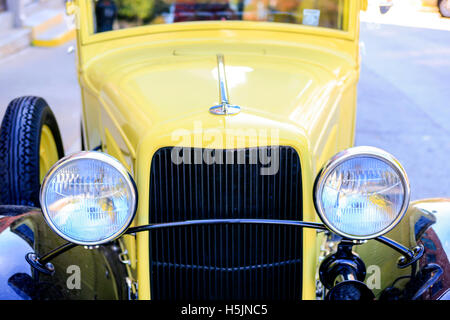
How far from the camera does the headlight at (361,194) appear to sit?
1478 mm

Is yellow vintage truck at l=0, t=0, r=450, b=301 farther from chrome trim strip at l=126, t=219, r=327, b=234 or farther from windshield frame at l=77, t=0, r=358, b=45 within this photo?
windshield frame at l=77, t=0, r=358, b=45

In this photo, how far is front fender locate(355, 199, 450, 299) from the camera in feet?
5.70

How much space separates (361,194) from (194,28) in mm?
1344

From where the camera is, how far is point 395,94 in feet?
21.0

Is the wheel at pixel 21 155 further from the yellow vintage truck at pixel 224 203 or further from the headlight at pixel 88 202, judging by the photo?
the headlight at pixel 88 202

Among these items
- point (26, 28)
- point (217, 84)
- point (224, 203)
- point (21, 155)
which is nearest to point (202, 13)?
point (217, 84)

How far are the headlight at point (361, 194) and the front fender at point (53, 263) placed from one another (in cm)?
83

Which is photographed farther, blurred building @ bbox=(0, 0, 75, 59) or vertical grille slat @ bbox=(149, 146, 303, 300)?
blurred building @ bbox=(0, 0, 75, 59)

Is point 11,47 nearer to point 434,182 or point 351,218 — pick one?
point 434,182

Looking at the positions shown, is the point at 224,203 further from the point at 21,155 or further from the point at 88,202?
the point at 21,155

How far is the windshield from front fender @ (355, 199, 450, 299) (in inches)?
39.2

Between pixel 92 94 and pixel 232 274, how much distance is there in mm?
1060

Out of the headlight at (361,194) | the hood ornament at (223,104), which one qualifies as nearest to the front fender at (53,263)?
the hood ornament at (223,104)

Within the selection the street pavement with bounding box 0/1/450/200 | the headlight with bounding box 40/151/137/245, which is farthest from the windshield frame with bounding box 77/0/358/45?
the headlight with bounding box 40/151/137/245
